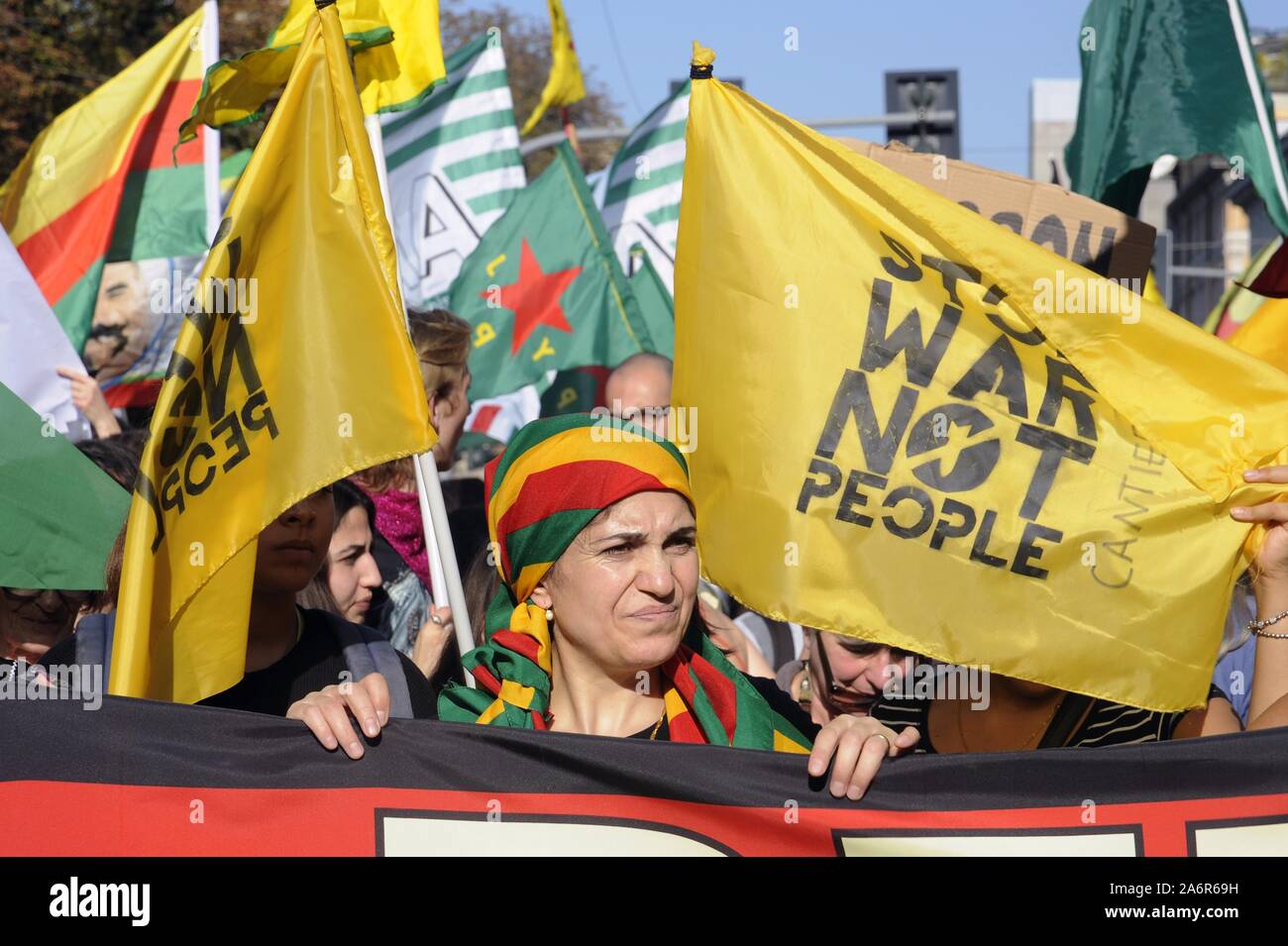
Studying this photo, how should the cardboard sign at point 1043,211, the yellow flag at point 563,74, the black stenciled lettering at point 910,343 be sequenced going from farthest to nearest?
the yellow flag at point 563,74
the cardboard sign at point 1043,211
the black stenciled lettering at point 910,343

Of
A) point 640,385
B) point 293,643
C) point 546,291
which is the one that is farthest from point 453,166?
point 293,643

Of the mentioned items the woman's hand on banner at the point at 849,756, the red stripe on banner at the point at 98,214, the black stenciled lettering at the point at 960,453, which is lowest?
the woman's hand on banner at the point at 849,756

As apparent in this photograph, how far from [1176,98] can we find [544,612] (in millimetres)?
3004

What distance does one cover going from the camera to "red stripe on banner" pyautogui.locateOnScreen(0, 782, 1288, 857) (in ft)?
8.80

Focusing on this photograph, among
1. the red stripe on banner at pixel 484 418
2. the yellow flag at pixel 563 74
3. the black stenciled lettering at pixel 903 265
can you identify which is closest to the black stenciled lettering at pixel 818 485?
the black stenciled lettering at pixel 903 265

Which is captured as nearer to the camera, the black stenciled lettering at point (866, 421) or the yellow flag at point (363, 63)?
the black stenciled lettering at point (866, 421)

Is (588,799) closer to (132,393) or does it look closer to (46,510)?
(46,510)

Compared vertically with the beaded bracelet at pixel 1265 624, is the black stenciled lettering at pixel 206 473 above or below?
above

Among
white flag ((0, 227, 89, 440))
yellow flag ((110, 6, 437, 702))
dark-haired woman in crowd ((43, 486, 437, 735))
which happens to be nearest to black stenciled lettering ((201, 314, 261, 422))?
yellow flag ((110, 6, 437, 702))

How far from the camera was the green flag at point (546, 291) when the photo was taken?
7.16m

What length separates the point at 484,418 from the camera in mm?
8328

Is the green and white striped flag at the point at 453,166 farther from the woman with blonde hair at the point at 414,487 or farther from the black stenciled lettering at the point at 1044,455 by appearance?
the black stenciled lettering at the point at 1044,455

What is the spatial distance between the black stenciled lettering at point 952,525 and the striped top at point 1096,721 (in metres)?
0.43
